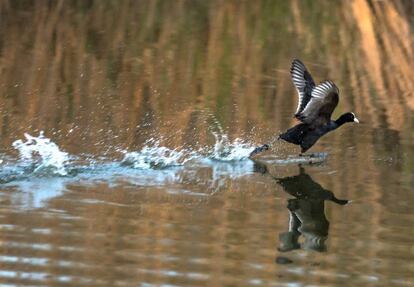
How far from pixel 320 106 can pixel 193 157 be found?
3.78 ft

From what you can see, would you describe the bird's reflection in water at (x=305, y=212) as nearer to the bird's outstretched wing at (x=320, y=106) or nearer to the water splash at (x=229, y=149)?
the water splash at (x=229, y=149)

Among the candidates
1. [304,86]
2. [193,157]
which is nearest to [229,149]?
[193,157]

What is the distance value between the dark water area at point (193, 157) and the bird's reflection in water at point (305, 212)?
0.02 meters

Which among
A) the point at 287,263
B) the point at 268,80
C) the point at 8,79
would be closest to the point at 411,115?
the point at 268,80

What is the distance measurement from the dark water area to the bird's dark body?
0.19m

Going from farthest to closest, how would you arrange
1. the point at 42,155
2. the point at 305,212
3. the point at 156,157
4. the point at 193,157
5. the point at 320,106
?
the point at 320,106
the point at 193,157
the point at 156,157
the point at 42,155
the point at 305,212

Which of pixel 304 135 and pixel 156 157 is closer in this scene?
pixel 156 157

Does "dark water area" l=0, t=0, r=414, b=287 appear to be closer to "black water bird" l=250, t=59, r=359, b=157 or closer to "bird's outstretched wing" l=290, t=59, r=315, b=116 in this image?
"black water bird" l=250, t=59, r=359, b=157

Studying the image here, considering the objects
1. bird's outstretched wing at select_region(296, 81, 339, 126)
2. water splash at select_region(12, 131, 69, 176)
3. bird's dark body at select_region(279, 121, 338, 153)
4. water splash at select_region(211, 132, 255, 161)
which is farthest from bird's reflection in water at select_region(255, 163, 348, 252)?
water splash at select_region(12, 131, 69, 176)

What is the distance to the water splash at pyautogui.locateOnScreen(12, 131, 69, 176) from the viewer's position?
294 inches

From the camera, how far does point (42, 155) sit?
7.63 meters

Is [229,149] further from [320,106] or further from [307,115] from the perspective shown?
[320,106]

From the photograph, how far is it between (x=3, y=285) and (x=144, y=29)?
10331 mm

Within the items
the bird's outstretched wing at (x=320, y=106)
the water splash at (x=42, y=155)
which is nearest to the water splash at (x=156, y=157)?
the water splash at (x=42, y=155)
